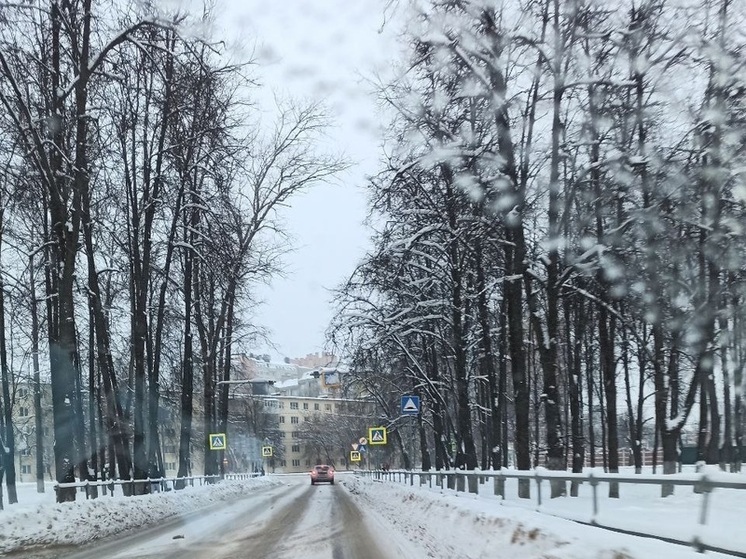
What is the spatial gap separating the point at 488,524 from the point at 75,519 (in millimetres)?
8860

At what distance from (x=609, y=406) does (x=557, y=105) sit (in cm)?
1169

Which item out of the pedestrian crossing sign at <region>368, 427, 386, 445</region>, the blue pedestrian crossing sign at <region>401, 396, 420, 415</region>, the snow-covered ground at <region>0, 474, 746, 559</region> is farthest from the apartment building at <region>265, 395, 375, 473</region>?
the snow-covered ground at <region>0, 474, 746, 559</region>

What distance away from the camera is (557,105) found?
Answer: 16141 millimetres

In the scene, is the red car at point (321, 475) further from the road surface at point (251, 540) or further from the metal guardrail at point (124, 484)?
the road surface at point (251, 540)

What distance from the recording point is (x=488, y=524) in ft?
29.3

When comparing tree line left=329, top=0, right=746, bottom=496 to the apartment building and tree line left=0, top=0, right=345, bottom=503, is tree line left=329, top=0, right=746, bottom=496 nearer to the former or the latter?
tree line left=0, top=0, right=345, bottom=503

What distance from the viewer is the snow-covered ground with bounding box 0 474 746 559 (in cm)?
569

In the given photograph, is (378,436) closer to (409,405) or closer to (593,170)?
(409,405)

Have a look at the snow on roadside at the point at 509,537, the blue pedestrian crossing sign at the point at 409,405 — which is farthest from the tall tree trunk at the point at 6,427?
the snow on roadside at the point at 509,537

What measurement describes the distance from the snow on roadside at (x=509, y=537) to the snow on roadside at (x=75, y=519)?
20.0 feet

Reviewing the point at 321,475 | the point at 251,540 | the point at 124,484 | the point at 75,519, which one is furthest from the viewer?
the point at 321,475

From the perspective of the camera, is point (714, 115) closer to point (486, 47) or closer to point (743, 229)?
point (743, 229)

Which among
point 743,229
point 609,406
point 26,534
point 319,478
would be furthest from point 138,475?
point 319,478

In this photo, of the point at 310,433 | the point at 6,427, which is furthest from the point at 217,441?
the point at 310,433
